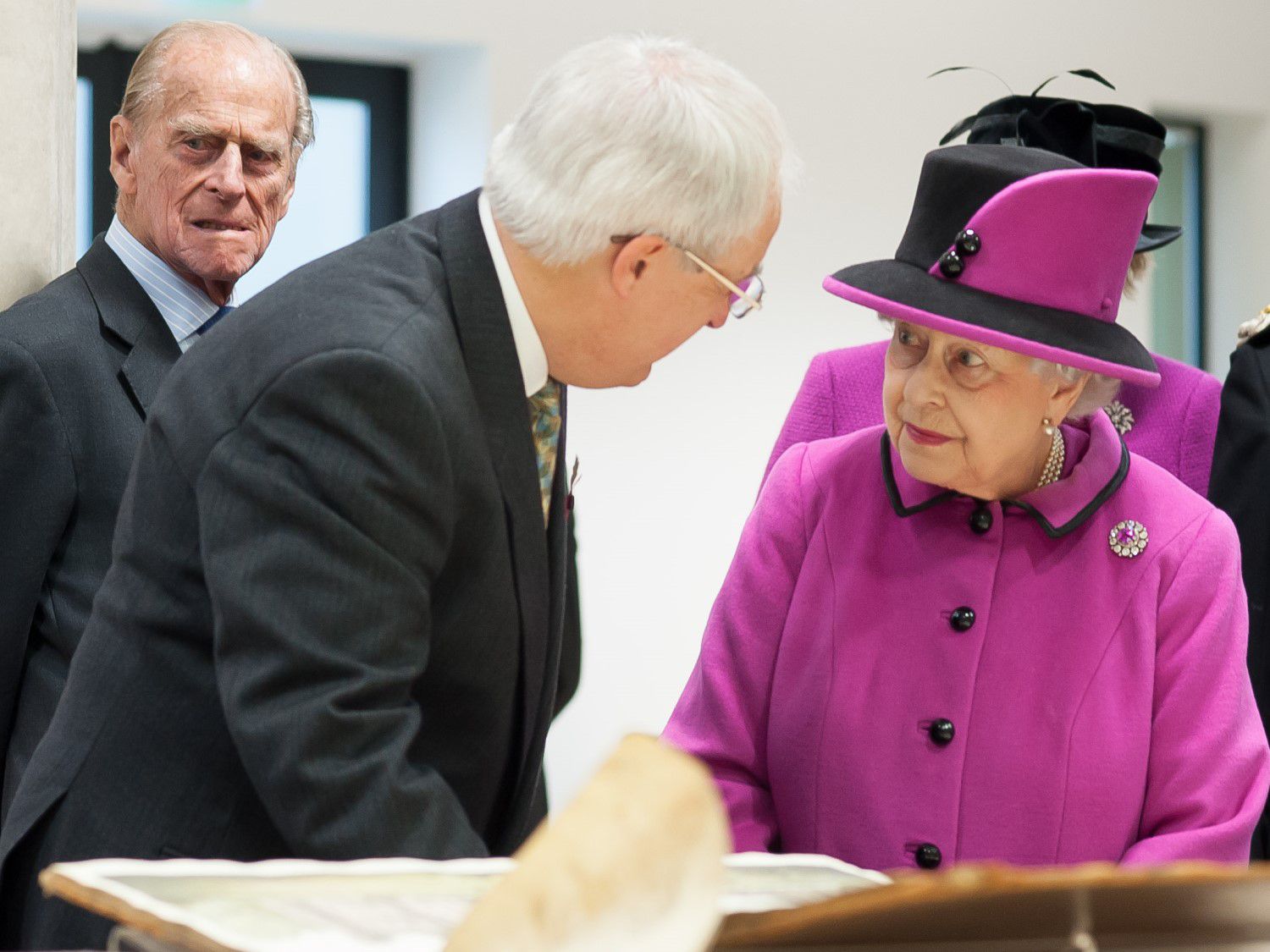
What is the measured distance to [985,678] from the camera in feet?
6.27

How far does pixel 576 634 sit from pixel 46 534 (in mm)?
770

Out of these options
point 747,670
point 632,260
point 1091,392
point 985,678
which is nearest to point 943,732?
point 985,678

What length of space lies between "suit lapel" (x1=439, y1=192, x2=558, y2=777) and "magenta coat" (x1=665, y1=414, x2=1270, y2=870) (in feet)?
1.60

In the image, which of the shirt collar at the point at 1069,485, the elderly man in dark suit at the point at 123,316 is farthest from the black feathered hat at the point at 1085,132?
the elderly man in dark suit at the point at 123,316

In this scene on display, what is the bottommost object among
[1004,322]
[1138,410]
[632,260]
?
[1138,410]

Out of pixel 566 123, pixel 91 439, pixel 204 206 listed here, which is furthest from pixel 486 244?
pixel 204 206

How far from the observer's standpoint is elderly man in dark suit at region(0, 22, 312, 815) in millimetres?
2164

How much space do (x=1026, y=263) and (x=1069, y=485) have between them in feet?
0.92

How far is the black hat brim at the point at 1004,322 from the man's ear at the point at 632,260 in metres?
0.37

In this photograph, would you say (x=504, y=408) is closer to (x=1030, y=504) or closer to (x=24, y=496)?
(x=1030, y=504)

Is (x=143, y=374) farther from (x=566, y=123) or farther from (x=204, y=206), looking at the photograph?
(x=566, y=123)

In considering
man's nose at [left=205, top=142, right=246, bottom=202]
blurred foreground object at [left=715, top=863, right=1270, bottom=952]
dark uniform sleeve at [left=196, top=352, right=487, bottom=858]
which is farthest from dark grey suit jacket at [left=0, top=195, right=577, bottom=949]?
man's nose at [left=205, top=142, right=246, bottom=202]

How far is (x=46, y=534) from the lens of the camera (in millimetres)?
2156

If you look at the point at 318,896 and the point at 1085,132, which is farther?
the point at 1085,132
